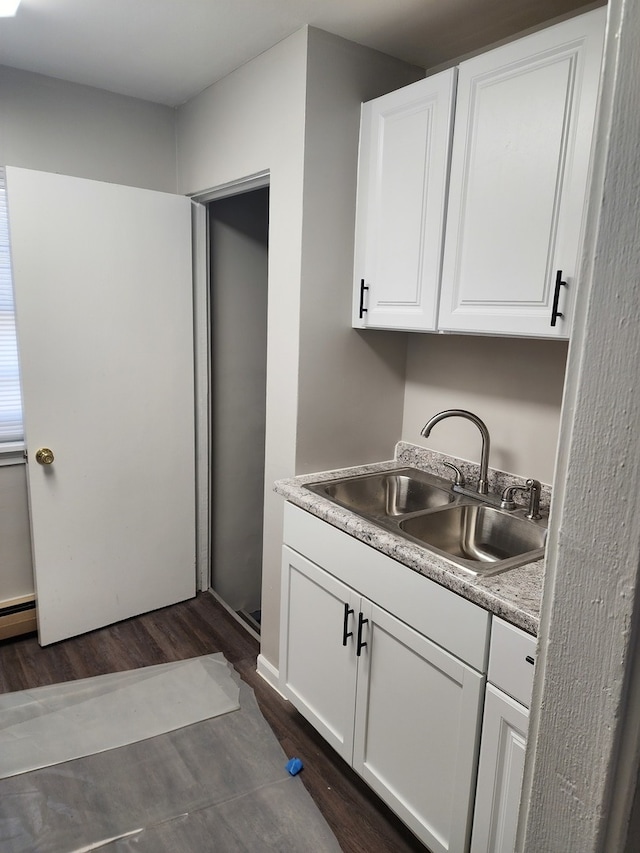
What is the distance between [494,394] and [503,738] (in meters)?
1.13

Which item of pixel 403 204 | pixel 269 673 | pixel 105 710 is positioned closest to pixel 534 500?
pixel 403 204

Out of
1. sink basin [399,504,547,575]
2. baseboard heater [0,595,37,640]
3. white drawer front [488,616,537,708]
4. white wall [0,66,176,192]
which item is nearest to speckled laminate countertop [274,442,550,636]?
white drawer front [488,616,537,708]

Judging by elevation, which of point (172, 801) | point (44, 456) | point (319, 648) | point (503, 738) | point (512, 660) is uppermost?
point (44, 456)

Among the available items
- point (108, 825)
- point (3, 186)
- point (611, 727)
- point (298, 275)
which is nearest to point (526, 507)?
point (298, 275)

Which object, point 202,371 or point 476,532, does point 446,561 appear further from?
point 202,371

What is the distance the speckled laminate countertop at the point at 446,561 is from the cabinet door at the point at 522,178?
616 mm

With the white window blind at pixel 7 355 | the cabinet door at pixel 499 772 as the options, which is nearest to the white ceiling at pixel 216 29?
the white window blind at pixel 7 355

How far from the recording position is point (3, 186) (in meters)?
2.44

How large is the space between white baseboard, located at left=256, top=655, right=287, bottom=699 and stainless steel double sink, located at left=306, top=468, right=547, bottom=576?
0.80m

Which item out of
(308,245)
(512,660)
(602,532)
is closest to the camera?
(602,532)

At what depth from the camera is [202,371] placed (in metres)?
2.94

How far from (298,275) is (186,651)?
1.72m

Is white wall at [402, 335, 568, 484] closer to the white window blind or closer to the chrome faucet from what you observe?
the chrome faucet

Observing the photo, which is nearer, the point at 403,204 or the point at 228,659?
the point at 403,204
